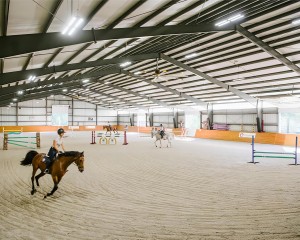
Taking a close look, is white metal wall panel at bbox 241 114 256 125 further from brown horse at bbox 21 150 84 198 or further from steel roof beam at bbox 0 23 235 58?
brown horse at bbox 21 150 84 198

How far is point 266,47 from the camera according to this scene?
15.2 m

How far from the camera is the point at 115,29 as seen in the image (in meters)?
10.9

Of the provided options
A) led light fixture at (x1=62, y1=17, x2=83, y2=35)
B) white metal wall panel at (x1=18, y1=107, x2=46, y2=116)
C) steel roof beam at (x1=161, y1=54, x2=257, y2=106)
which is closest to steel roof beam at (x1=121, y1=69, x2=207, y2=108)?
steel roof beam at (x1=161, y1=54, x2=257, y2=106)

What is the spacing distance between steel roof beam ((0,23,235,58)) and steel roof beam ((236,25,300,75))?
200cm

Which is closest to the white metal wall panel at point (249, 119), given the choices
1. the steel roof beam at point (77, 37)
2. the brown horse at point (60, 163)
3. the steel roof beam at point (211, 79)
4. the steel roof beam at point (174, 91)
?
the steel roof beam at point (211, 79)

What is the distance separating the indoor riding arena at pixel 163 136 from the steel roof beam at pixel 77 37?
0.04m

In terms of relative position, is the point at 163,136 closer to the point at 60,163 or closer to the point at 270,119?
the point at 270,119

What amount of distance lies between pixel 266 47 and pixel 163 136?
1035cm

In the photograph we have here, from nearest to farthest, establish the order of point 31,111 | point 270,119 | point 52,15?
point 52,15, point 270,119, point 31,111

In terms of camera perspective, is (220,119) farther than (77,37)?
Yes

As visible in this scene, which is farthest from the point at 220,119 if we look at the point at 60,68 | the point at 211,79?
the point at 60,68

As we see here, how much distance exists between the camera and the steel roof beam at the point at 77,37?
28.4 ft

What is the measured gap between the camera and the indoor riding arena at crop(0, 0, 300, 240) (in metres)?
5.30

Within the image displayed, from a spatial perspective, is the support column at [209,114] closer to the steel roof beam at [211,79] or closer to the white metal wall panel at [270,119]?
the steel roof beam at [211,79]
